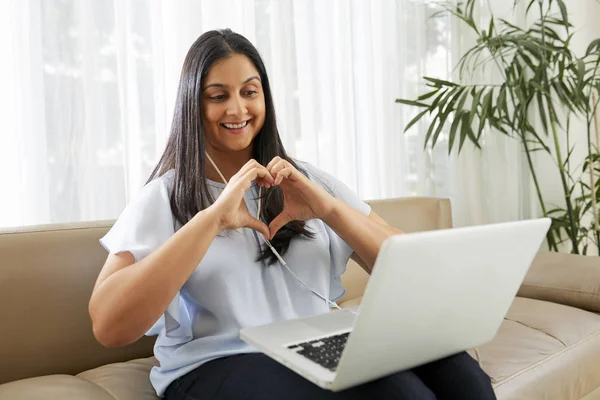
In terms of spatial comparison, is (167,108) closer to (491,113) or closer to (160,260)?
(160,260)

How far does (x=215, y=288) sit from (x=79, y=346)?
1.62ft

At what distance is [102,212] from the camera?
6.18ft

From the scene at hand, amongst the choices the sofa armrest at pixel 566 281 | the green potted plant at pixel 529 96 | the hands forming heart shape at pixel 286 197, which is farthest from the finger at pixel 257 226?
the green potted plant at pixel 529 96

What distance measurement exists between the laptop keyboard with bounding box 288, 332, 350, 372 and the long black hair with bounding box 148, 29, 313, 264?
34 centimetres

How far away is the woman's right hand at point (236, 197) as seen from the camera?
108cm

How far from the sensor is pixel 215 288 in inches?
46.6

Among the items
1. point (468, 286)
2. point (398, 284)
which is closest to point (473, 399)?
point (468, 286)

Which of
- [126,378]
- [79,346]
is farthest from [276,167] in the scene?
[79,346]

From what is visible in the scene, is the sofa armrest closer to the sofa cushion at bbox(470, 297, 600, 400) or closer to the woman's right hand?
the sofa cushion at bbox(470, 297, 600, 400)

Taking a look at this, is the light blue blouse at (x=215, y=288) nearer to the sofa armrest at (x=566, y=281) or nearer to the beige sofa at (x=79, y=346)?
the beige sofa at (x=79, y=346)

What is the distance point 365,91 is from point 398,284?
76.0 inches

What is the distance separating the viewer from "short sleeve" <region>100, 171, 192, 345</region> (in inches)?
44.8

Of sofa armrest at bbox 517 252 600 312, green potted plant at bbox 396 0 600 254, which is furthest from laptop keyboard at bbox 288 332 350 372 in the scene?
green potted plant at bbox 396 0 600 254

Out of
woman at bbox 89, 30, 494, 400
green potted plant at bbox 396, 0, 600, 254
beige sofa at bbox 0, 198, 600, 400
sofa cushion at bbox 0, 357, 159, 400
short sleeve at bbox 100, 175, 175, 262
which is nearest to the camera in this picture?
woman at bbox 89, 30, 494, 400
